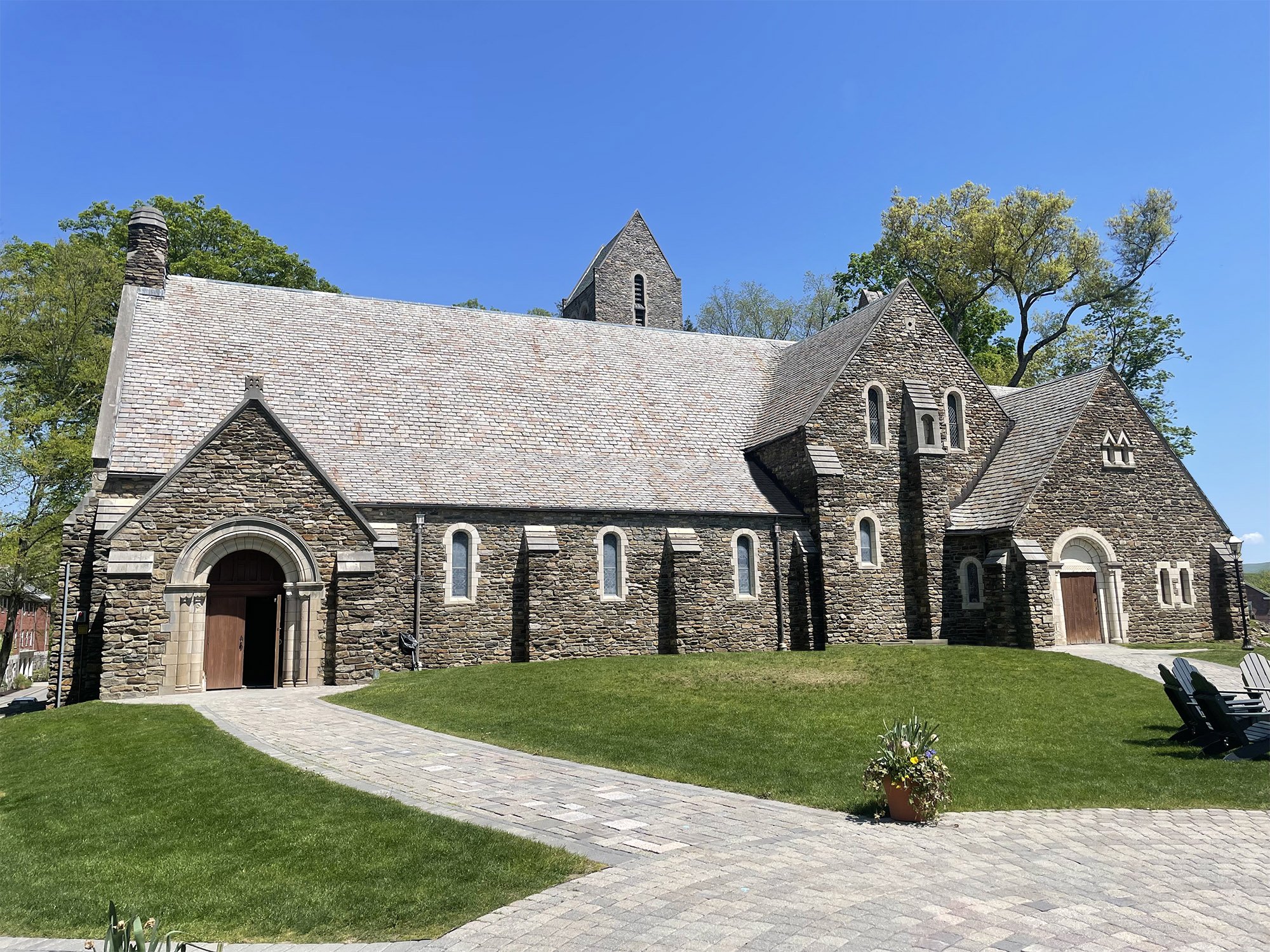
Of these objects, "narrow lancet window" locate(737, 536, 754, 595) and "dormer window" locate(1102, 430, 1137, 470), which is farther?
"dormer window" locate(1102, 430, 1137, 470)

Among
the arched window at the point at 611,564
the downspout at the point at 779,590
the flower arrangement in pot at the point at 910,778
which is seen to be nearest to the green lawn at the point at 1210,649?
the downspout at the point at 779,590

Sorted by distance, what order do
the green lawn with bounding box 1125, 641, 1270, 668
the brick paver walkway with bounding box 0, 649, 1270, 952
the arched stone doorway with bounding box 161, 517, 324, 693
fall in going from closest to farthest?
the brick paver walkway with bounding box 0, 649, 1270, 952 < the arched stone doorway with bounding box 161, 517, 324, 693 < the green lawn with bounding box 1125, 641, 1270, 668

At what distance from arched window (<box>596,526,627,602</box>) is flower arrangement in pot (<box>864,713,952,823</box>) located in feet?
54.0

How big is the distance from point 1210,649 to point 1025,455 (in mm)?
7982

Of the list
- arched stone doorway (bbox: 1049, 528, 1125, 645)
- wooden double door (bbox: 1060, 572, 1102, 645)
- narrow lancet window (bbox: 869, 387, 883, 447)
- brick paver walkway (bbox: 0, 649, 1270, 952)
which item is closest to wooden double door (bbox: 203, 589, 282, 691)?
brick paver walkway (bbox: 0, 649, 1270, 952)

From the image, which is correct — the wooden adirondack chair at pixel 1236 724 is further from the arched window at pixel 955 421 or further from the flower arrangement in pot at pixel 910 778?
the arched window at pixel 955 421

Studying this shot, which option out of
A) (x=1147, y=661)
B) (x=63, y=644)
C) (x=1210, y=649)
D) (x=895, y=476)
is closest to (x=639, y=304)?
(x=895, y=476)

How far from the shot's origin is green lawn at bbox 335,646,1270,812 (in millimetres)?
11078

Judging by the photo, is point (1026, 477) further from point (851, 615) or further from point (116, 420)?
point (116, 420)

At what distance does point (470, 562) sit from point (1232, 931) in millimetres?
20300

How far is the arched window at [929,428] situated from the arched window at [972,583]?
4.16m

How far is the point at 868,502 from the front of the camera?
29.1 meters

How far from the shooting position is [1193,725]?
1366 cm

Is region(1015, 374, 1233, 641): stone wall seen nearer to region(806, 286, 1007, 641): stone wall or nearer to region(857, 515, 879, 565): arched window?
region(806, 286, 1007, 641): stone wall
